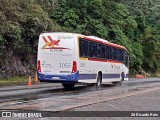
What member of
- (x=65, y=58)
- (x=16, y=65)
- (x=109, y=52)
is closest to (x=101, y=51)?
A: (x=109, y=52)

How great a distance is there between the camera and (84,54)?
24.8 m

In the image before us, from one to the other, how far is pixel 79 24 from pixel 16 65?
1539 centimetres

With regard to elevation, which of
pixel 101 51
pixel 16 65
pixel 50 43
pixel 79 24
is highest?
pixel 79 24

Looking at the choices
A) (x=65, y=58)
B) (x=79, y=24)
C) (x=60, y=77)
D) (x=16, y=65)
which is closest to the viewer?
(x=60, y=77)

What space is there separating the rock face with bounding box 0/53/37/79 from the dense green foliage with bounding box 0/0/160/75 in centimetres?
67

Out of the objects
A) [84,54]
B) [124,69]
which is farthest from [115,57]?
[84,54]

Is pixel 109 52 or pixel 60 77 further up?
pixel 109 52

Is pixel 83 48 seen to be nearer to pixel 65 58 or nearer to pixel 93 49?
pixel 65 58

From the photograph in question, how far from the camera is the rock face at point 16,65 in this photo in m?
36.9

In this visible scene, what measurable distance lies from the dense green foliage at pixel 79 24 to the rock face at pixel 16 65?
2.19 ft

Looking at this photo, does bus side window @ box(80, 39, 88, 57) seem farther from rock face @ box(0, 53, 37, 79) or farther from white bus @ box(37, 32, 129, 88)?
rock face @ box(0, 53, 37, 79)

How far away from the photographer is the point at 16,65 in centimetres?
3872

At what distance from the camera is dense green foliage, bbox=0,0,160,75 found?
37656 mm

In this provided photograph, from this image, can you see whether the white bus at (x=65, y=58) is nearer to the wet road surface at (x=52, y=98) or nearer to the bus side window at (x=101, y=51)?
the wet road surface at (x=52, y=98)
